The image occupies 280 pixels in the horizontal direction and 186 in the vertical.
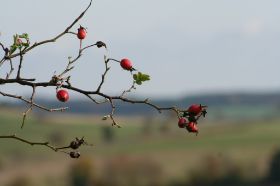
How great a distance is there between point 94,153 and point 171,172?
26781 millimetres

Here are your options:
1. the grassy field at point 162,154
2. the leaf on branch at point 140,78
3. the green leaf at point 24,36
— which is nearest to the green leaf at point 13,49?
the green leaf at point 24,36

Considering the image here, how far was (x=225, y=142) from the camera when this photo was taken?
635ft

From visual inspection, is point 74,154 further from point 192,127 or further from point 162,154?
point 162,154

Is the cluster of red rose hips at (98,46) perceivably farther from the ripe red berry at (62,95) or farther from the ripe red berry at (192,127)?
the ripe red berry at (192,127)

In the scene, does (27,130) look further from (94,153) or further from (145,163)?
(145,163)

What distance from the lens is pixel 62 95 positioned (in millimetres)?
5602

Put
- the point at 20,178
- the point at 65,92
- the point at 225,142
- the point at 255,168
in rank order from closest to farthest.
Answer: the point at 65,92, the point at 20,178, the point at 255,168, the point at 225,142

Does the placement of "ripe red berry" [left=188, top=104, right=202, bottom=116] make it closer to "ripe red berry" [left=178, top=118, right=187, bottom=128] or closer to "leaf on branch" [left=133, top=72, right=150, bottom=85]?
"ripe red berry" [left=178, top=118, right=187, bottom=128]

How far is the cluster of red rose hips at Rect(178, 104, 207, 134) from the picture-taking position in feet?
18.0

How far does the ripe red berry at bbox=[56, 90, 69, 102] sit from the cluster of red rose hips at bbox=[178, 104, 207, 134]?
2.98 feet

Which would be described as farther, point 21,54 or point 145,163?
point 145,163

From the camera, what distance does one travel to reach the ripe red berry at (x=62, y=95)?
5.57m

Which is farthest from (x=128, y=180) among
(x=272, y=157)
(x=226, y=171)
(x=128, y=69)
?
(x=128, y=69)

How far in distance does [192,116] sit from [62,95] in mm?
1014
